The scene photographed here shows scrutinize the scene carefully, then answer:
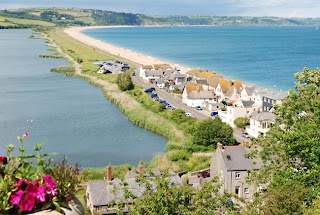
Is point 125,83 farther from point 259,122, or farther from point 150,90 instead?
point 259,122

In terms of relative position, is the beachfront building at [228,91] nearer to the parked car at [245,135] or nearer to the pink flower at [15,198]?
the parked car at [245,135]

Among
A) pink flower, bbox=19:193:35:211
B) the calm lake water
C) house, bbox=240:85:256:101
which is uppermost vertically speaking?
pink flower, bbox=19:193:35:211

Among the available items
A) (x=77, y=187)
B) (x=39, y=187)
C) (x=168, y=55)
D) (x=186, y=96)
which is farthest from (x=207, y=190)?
(x=168, y=55)

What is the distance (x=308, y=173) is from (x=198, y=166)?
69.5ft

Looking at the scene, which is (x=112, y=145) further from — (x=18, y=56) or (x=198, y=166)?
(x=18, y=56)

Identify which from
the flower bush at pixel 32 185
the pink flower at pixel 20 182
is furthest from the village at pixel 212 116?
the pink flower at pixel 20 182

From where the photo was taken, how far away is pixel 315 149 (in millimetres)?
14781

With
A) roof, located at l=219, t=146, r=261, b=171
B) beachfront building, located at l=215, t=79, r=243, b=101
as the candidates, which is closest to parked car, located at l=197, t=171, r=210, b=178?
roof, located at l=219, t=146, r=261, b=171

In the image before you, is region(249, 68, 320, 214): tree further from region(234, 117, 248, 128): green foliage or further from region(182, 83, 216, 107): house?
region(182, 83, 216, 107): house

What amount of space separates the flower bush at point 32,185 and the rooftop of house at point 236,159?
24799mm

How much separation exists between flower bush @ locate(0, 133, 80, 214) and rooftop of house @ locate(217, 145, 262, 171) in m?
24.8

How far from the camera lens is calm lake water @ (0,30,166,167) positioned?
43.4 metres

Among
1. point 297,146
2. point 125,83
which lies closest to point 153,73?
point 125,83

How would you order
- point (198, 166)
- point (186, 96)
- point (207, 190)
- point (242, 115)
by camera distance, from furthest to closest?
point (186, 96) < point (242, 115) < point (198, 166) < point (207, 190)
